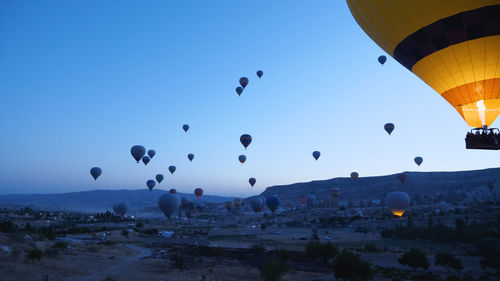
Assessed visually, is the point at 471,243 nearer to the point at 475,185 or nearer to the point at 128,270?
the point at 128,270

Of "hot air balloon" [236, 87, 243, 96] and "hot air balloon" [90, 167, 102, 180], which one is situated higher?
"hot air balloon" [236, 87, 243, 96]

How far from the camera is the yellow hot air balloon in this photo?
44.0ft

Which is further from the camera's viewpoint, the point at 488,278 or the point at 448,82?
the point at 488,278

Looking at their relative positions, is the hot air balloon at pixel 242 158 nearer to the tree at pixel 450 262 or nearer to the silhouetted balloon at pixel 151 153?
the silhouetted balloon at pixel 151 153

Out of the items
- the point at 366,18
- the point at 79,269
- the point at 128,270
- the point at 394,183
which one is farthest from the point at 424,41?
the point at 394,183

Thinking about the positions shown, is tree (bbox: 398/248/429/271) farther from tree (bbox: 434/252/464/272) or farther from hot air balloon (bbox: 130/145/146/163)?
hot air balloon (bbox: 130/145/146/163)

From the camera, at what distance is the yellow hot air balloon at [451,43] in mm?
13398

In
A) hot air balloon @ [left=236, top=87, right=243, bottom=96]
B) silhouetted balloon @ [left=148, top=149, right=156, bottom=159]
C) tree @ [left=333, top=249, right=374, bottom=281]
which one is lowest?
tree @ [left=333, top=249, right=374, bottom=281]

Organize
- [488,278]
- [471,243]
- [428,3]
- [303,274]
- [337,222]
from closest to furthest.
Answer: [428,3] → [488,278] → [303,274] → [471,243] → [337,222]

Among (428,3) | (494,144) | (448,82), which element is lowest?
(494,144)

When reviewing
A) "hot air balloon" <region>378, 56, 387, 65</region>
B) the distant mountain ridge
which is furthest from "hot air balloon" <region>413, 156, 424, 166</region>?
the distant mountain ridge

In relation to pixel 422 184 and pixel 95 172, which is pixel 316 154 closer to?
pixel 95 172

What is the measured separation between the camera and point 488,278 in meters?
22.5

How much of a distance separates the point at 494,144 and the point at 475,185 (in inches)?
5930
